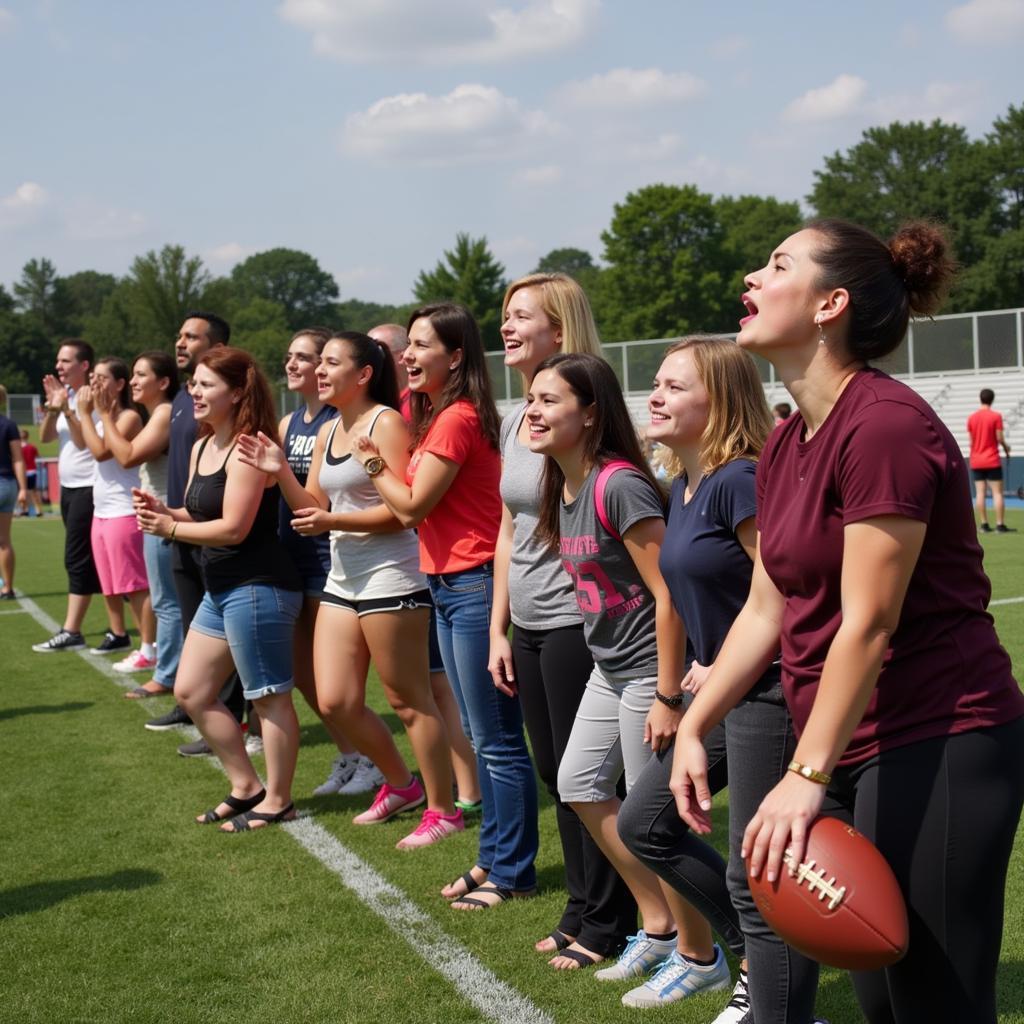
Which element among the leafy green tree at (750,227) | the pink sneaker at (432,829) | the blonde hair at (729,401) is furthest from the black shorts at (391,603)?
the leafy green tree at (750,227)

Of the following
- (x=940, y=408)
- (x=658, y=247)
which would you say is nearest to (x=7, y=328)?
(x=658, y=247)

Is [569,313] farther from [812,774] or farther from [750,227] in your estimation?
[750,227]

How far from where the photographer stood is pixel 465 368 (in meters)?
A: 5.01

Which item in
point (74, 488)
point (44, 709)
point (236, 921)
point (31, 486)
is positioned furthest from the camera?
point (31, 486)

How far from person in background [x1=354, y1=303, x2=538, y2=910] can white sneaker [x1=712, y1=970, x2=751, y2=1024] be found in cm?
134

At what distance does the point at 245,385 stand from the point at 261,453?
0.71 metres

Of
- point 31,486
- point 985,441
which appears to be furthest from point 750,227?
point 985,441

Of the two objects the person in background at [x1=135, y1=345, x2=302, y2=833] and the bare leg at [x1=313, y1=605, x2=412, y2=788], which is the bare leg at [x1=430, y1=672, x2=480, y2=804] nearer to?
the bare leg at [x1=313, y1=605, x2=412, y2=788]

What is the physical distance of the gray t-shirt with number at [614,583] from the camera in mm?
3754

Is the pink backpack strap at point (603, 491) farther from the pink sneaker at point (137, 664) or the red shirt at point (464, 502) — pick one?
the pink sneaker at point (137, 664)

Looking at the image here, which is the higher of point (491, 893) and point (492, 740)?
point (492, 740)

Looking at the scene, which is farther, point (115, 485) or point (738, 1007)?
point (115, 485)

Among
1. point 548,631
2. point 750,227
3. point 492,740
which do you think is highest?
point 750,227

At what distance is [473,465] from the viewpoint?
4.99 m
